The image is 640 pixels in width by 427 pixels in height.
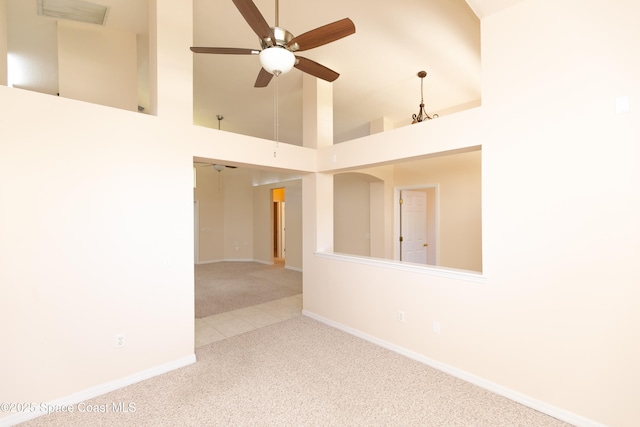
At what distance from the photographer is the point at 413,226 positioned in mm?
6004

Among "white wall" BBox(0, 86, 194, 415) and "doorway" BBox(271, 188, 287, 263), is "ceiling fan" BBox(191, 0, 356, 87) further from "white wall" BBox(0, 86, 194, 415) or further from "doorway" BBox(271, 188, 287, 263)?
"doorway" BBox(271, 188, 287, 263)

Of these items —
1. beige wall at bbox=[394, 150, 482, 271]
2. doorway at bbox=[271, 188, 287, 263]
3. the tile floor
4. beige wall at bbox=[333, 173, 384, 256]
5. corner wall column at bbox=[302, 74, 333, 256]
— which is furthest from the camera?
doorway at bbox=[271, 188, 287, 263]

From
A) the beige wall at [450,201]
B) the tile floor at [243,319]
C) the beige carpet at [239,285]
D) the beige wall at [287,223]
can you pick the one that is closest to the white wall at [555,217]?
the beige wall at [450,201]

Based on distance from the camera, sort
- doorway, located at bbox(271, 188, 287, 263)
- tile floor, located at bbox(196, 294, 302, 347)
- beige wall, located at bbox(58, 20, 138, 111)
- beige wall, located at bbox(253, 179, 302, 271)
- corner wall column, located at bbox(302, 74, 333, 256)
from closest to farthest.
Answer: beige wall, located at bbox(58, 20, 138, 111) → tile floor, located at bbox(196, 294, 302, 347) → corner wall column, located at bbox(302, 74, 333, 256) → beige wall, located at bbox(253, 179, 302, 271) → doorway, located at bbox(271, 188, 287, 263)

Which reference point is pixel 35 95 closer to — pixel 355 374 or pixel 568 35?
pixel 355 374

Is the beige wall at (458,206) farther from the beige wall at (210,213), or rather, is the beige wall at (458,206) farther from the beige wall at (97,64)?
the beige wall at (210,213)

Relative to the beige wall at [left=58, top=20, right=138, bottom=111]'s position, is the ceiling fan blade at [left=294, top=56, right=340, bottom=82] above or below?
below

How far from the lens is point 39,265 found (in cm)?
215

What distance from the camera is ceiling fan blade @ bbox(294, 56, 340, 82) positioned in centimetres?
222

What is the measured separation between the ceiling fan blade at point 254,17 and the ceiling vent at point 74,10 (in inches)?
88.2

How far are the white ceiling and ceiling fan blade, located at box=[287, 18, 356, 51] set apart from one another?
1020 millimetres

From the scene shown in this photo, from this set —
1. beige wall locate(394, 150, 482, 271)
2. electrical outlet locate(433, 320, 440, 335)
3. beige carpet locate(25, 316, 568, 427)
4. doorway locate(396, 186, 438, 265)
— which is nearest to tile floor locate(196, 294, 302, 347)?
beige carpet locate(25, 316, 568, 427)

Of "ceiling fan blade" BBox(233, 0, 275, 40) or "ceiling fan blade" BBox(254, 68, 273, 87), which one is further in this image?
"ceiling fan blade" BBox(254, 68, 273, 87)

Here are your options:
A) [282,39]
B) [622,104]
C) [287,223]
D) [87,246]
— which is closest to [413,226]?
[287,223]
